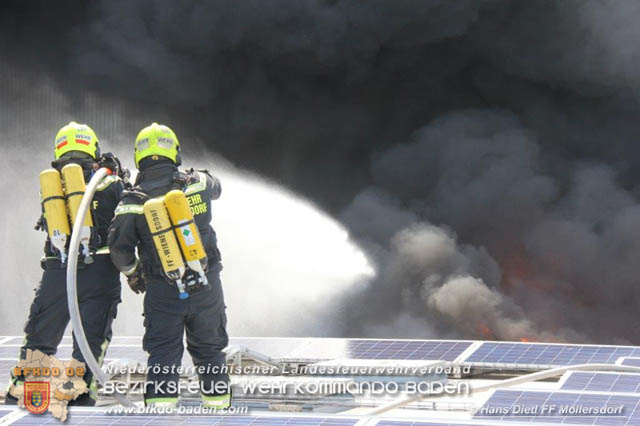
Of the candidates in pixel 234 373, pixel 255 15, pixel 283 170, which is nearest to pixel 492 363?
pixel 234 373

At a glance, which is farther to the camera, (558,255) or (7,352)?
(558,255)

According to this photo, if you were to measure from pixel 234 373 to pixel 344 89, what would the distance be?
570 inches

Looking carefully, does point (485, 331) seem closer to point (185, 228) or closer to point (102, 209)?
point (102, 209)

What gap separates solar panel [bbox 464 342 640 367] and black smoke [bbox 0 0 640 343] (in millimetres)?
13043

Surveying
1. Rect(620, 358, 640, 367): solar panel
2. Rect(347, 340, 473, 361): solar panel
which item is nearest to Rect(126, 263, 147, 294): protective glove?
Rect(347, 340, 473, 361): solar panel

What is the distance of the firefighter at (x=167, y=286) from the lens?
5848 mm

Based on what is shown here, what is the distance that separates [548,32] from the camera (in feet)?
71.6

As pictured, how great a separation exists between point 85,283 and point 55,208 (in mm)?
625

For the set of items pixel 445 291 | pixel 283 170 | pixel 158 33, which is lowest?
pixel 445 291

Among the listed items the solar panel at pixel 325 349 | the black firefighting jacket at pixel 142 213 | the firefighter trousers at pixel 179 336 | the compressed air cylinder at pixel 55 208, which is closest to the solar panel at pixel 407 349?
the solar panel at pixel 325 349

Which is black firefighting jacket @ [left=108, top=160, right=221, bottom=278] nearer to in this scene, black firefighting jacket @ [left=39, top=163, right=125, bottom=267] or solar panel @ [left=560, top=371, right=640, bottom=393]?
black firefighting jacket @ [left=39, top=163, right=125, bottom=267]

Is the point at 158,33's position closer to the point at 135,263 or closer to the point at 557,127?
the point at 557,127

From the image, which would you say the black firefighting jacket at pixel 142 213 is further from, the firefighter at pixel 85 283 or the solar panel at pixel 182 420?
the solar panel at pixel 182 420

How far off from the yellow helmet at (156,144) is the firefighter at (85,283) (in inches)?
20.1
